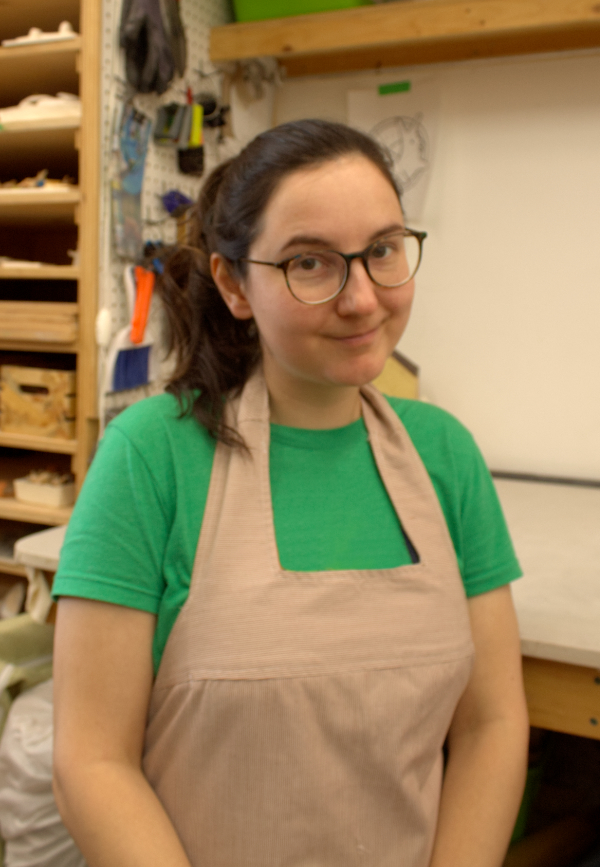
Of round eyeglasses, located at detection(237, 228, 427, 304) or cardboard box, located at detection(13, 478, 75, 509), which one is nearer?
round eyeglasses, located at detection(237, 228, 427, 304)

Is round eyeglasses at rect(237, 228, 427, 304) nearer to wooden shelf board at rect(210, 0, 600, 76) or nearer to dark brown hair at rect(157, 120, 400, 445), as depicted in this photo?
dark brown hair at rect(157, 120, 400, 445)

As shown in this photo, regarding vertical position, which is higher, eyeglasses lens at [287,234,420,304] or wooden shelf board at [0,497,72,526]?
eyeglasses lens at [287,234,420,304]

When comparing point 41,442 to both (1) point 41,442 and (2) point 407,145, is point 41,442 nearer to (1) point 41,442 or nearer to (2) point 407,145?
(1) point 41,442

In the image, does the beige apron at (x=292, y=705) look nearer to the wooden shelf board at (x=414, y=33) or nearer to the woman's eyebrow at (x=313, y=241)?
the woman's eyebrow at (x=313, y=241)

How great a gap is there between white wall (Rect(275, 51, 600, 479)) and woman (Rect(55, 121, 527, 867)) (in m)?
0.98

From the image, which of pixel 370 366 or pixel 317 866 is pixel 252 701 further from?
pixel 370 366

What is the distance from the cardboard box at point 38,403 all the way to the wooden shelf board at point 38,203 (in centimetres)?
42

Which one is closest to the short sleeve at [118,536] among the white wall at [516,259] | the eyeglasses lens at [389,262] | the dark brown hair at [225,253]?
the dark brown hair at [225,253]

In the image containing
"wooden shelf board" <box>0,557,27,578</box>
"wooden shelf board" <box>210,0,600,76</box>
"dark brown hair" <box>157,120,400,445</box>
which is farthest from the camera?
"wooden shelf board" <box>0,557,27,578</box>

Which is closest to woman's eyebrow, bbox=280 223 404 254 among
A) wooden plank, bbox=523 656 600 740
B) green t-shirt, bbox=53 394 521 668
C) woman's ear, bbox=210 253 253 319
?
woman's ear, bbox=210 253 253 319

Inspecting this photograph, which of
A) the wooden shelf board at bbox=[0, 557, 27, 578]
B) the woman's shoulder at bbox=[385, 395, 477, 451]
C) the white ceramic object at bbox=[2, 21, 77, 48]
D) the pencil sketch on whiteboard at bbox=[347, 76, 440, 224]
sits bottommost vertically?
the wooden shelf board at bbox=[0, 557, 27, 578]

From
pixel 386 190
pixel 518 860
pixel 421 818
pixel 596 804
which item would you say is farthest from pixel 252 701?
pixel 596 804

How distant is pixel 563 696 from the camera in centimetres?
94

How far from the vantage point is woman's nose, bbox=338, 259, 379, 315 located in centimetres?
78
